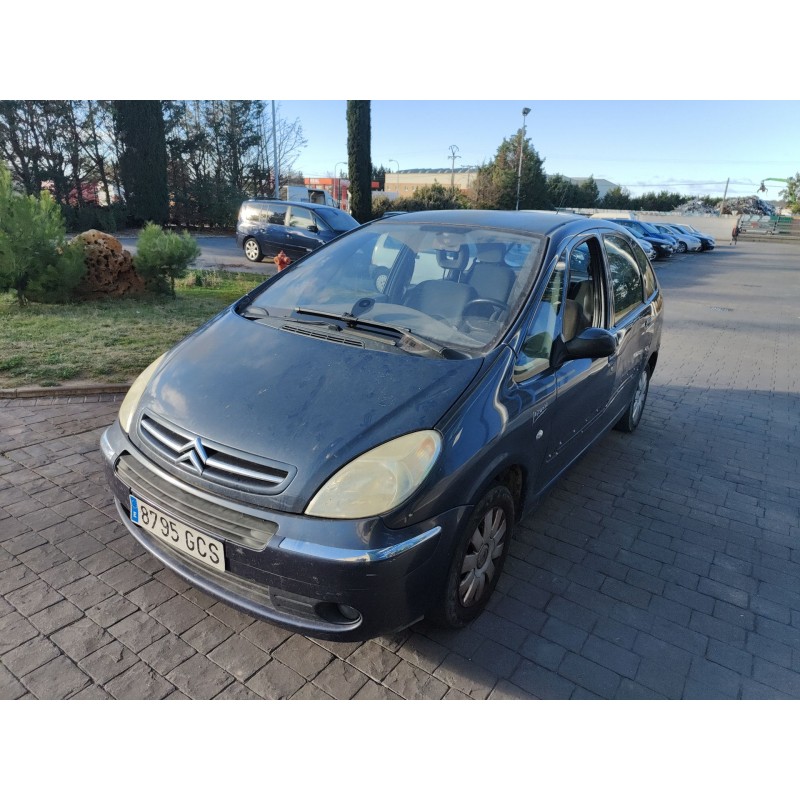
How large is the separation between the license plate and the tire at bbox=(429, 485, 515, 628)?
0.90 m

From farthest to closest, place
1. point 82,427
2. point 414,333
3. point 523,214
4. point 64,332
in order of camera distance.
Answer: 1. point 64,332
2. point 82,427
3. point 523,214
4. point 414,333

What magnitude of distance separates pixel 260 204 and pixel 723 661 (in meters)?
16.4

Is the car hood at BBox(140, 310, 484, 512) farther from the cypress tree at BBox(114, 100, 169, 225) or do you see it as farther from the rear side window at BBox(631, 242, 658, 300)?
the cypress tree at BBox(114, 100, 169, 225)

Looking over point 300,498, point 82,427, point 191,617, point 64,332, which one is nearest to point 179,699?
point 191,617

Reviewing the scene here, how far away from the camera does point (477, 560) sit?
8.25 feet

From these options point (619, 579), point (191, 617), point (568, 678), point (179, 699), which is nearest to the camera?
point (179, 699)

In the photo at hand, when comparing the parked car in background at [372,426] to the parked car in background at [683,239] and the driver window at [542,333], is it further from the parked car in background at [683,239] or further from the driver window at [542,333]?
the parked car in background at [683,239]

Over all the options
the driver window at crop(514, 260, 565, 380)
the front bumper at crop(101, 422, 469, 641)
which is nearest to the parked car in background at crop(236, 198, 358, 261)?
the driver window at crop(514, 260, 565, 380)

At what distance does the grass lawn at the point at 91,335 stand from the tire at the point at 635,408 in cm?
438

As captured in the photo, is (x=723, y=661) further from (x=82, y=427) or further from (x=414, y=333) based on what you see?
(x=82, y=427)

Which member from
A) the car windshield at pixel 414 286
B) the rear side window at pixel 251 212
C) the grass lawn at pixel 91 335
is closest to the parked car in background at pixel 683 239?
the rear side window at pixel 251 212

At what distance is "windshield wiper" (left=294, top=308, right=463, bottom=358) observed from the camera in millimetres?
2586

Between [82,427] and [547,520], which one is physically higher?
[82,427]

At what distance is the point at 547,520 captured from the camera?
3605 millimetres
